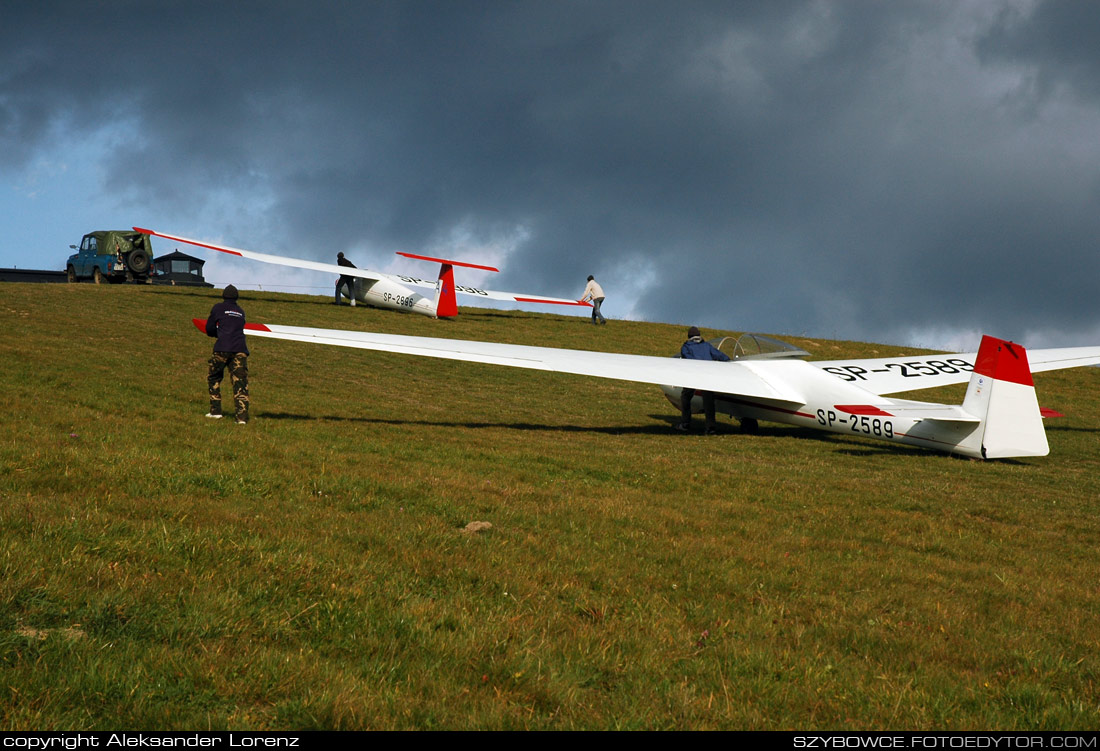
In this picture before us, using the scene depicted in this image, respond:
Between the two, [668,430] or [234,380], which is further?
[668,430]

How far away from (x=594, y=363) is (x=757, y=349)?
167 inches

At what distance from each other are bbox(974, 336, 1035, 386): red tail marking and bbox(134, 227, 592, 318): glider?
75.7 feet

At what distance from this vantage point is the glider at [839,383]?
13.7m

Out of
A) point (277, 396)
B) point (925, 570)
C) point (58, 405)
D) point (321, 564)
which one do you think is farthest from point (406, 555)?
point (277, 396)

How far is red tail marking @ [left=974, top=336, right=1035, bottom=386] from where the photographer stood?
13.4 m

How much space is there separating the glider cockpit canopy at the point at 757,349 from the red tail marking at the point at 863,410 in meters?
2.33

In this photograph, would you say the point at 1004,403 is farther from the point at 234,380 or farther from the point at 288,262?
the point at 288,262

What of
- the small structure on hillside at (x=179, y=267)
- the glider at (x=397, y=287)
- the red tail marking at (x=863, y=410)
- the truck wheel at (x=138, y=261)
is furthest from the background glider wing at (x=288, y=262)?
the red tail marking at (x=863, y=410)

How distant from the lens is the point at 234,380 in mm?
13188

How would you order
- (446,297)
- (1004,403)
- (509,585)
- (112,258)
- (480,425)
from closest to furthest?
1. (509,585)
2. (1004,403)
3. (480,425)
4. (446,297)
5. (112,258)

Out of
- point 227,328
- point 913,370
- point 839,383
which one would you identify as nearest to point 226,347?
point 227,328

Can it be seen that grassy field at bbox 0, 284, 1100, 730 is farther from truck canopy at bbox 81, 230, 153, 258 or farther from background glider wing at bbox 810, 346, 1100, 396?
truck canopy at bbox 81, 230, 153, 258

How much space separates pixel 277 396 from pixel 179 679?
13277mm

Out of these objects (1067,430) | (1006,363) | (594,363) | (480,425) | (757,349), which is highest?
(757,349)
